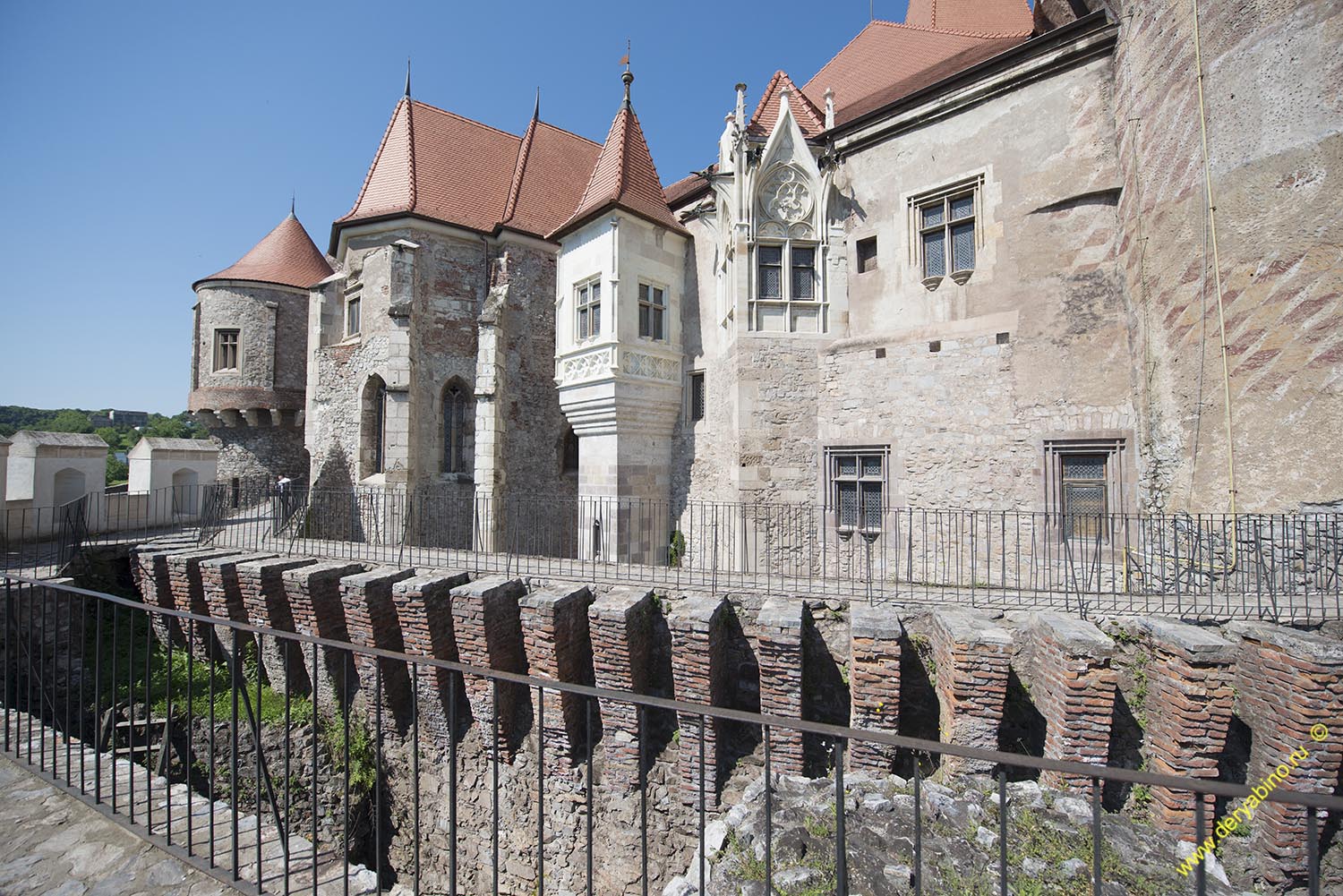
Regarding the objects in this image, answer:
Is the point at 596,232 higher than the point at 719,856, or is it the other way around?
the point at 596,232

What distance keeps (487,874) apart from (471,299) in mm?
13059

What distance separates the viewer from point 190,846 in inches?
141

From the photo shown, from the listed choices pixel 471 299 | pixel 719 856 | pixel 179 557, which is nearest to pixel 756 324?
pixel 471 299

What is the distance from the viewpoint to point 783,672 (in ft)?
21.4

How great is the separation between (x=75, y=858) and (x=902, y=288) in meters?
12.6

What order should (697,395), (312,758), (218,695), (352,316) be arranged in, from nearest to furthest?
1. (312,758)
2. (218,695)
3. (697,395)
4. (352,316)

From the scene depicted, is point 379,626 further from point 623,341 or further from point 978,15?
point 978,15

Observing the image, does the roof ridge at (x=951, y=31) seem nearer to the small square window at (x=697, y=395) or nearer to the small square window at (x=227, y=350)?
the small square window at (x=697, y=395)

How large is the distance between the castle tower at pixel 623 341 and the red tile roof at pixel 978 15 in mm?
9516

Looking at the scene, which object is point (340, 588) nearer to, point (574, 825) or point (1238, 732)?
point (574, 825)

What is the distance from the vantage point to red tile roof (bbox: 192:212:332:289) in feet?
71.0

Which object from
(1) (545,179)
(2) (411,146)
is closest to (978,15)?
(1) (545,179)

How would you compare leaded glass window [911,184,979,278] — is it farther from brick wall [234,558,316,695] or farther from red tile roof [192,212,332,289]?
red tile roof [192,212,332,289]

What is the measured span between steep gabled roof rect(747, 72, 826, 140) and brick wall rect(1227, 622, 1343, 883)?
1130cm
